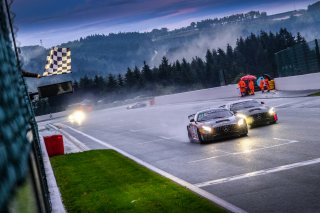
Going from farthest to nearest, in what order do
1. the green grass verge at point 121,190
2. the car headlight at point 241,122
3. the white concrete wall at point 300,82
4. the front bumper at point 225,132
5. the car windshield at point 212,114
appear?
the white concrete wall at point 300,82 < the car windshield at point 212,114 < the car headlight at point 241,122 < the front bumper at point 225,132 < the green grass verge at point 121,190

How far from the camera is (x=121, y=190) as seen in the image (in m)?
11.6

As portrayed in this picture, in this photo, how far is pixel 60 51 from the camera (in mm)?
20125

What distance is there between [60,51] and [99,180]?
7925 millimetres

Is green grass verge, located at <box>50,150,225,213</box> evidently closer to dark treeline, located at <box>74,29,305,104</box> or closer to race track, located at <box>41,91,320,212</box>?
race track, located at <box>41,91,320,212</box>

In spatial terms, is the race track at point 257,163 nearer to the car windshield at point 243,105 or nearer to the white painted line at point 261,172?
the white painted line at point 261,172

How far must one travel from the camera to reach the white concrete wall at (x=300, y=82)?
41.4 m

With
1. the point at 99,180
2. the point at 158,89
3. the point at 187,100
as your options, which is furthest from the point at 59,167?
the point at 158,89

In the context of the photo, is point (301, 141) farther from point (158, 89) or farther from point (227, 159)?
point (158, 89)

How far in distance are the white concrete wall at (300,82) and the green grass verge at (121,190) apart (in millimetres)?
27299

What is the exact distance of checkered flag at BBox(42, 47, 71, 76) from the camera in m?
19.6

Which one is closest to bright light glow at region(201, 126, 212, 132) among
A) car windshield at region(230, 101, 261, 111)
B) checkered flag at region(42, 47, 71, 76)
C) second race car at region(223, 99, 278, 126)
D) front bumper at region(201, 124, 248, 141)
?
front bumper at region(201, 124, 248, 141)

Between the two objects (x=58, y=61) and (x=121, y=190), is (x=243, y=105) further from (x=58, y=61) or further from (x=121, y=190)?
(x=121, y=190)

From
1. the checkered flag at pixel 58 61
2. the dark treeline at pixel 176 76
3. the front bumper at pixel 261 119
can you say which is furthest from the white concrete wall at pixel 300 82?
the dark treeline at pixel 176 76

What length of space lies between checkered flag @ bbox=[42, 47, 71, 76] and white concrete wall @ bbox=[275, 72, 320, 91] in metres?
25.1
